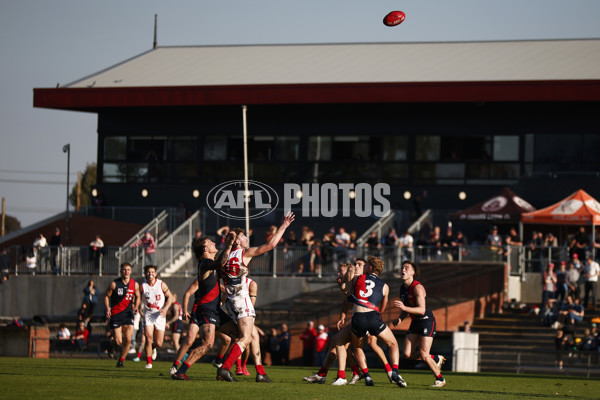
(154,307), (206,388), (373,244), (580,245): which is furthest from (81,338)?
(206,388)

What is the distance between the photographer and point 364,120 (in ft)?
141

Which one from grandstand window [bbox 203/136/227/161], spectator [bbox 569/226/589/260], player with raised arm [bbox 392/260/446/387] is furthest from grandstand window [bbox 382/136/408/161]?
player with raised arm [bbox 392/260/446/387]

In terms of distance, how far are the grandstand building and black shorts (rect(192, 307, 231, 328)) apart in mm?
24123

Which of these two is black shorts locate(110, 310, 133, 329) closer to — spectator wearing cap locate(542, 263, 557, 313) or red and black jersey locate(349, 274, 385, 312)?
red and black jersey locate(349, 274, 385, 312)

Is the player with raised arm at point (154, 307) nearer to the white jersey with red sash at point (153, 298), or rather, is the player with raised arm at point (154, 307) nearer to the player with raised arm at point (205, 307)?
the white jersey with red sash at point (153, 298)

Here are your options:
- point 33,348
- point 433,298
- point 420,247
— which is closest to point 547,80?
point 420,247

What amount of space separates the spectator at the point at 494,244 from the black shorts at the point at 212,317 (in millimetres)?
18076

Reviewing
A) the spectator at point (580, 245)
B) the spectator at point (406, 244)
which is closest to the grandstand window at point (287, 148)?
the spectator at point (406, 244)

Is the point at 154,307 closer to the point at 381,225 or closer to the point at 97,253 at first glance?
the point at 97,253

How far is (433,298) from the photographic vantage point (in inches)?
1203

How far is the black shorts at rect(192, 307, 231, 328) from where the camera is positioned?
15.6m

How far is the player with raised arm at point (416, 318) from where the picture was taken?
637 inches

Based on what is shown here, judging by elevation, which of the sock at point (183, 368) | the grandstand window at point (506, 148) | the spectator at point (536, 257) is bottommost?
the sock at point (183, 368)

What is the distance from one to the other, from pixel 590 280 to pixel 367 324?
55.1 feet
